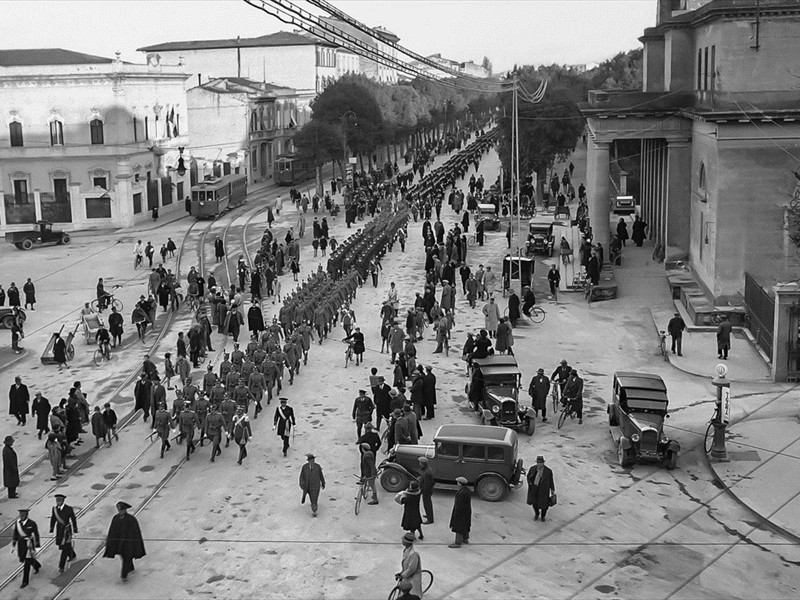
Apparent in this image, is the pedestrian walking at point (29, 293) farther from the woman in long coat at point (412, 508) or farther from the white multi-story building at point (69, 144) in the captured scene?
the woman in long coat at point (412, 508)

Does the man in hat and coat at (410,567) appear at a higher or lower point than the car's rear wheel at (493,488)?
higher

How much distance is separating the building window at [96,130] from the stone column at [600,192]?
1150 inches

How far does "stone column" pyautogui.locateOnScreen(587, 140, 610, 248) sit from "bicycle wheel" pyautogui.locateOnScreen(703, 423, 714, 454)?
20.1 metres

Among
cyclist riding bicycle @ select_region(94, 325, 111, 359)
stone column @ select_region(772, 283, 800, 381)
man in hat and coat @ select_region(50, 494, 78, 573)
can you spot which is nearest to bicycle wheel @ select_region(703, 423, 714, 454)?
stone column @ select_region(772, 283, 800, 381)

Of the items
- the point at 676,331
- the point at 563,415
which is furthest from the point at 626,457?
the point at 676,331

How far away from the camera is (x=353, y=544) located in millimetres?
17688

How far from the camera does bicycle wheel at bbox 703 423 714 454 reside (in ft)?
71.4

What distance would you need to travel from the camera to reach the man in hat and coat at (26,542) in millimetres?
16438

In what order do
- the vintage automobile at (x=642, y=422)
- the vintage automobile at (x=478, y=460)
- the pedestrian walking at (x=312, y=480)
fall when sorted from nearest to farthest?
the pedestrian walking at (x=312, y=480)
the vintage automobile at (x=478, y=460)
the vintage automobile at (x=642, y=422)

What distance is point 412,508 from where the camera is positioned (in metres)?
17.3

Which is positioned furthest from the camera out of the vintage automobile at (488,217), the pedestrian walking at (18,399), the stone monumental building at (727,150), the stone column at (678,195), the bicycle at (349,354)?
the vintage automobile at (488,217)

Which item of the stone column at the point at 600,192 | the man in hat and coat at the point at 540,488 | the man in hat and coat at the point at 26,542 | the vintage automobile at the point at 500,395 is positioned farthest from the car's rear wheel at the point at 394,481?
the stone column at the point at 600,192

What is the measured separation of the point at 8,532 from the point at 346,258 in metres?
22.5

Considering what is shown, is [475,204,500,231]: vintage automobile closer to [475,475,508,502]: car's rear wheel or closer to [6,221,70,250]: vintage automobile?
[6,221,70,250]: vintage automobile
